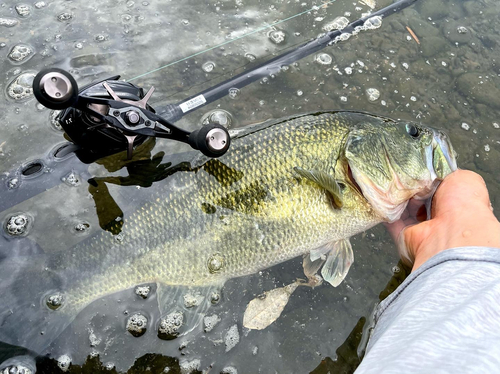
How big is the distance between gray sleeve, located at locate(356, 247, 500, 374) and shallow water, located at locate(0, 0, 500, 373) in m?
0.95

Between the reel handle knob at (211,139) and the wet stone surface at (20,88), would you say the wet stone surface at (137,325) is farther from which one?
the wet stone surface at (20,88)

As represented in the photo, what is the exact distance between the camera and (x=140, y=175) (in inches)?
108

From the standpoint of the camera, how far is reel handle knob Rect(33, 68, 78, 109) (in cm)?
179

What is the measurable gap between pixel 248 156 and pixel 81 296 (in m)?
1.41

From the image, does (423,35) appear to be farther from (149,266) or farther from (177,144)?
(149,266)

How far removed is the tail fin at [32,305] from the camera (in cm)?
230

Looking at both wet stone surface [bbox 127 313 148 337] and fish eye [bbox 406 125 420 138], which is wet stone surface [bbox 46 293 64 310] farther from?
fish eye [bbox 406 125 420 138]

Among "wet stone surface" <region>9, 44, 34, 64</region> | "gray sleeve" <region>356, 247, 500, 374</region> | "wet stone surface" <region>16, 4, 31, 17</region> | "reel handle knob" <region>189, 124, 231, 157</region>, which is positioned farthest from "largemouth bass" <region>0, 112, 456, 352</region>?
"wet stone surface" <region>16, 4, 31, 17</region>

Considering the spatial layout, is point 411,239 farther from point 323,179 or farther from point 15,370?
point 15,370

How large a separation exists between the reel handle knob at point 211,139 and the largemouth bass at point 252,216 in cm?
39

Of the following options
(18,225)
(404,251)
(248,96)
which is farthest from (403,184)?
(18,225)

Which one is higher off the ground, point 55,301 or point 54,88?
point 54,88

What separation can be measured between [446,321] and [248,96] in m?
2.66

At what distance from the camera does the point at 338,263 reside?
9.03 ft
